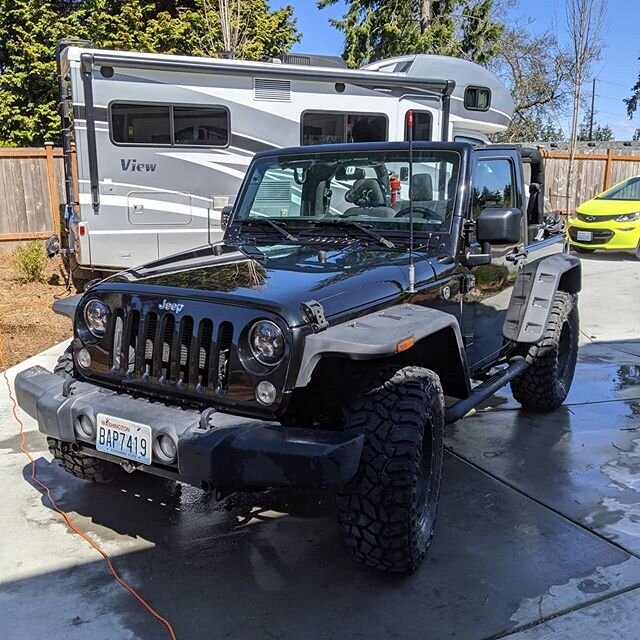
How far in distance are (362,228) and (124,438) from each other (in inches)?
69.3

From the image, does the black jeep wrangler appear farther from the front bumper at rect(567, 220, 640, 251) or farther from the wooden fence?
the front bumper at rect(567, 220, 640, 251)

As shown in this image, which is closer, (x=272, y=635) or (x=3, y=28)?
(x=272, y=635)

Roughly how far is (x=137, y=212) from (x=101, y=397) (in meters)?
5.74

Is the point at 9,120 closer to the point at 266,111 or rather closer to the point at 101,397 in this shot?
the point at 266,111

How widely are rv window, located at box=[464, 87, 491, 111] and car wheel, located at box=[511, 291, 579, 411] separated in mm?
6485

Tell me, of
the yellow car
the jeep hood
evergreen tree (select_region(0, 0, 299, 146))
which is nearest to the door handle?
the jeep hood

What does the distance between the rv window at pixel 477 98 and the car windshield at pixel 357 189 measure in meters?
7.31

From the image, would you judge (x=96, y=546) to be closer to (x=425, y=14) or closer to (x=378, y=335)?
(x=378, y=335)

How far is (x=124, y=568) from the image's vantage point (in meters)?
3.08

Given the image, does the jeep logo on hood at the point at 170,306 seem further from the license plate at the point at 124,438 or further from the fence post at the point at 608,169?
the fence post at the point at 608,169

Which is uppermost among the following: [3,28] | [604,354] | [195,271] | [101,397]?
[3,28]

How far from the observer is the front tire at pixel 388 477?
275 centimetres

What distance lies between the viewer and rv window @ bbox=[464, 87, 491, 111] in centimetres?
1074

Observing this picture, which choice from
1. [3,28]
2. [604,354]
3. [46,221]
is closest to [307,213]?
[604,354]
